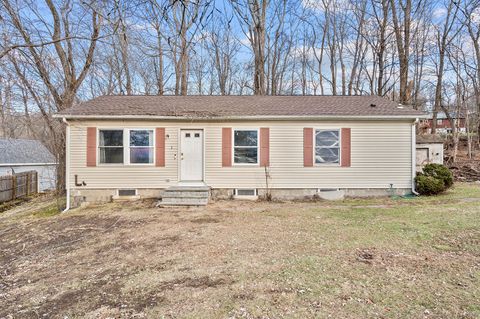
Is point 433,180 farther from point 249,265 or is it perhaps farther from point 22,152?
point 22,152

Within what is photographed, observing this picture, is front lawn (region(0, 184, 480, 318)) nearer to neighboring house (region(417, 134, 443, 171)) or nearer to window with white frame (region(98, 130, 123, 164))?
window with white frame (region(98, 130, 123, 164))

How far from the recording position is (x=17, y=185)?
15148 mm

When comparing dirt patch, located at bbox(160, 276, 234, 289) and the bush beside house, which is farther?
the bush beside house

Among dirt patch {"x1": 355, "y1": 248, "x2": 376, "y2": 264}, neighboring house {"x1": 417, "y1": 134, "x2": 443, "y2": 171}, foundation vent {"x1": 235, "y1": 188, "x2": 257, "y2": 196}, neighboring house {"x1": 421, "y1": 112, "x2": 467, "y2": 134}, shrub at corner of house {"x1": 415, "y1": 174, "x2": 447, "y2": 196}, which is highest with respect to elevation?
neighboring house {"x1": 421, "y1": 112, "x2": 467, "y2": 134}

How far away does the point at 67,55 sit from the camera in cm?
1273

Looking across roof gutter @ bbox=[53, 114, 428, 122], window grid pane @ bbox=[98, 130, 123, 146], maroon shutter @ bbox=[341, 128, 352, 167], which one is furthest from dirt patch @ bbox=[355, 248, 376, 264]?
window grid pane @ bbox=[98, 130, 123, 146]

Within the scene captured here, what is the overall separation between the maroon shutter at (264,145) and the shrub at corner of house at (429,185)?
4935 millimetres

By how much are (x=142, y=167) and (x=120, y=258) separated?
4.91 m

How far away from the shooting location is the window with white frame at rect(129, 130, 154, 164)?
352 inches

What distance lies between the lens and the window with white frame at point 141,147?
895 cm

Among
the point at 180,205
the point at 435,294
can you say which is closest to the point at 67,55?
the point at 180,205

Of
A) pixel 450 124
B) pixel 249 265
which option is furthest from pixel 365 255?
pixel 450 124

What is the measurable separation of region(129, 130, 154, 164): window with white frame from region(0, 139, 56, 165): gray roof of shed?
43.1 feet

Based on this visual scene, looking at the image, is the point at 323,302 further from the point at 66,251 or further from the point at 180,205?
the point at 180,205
